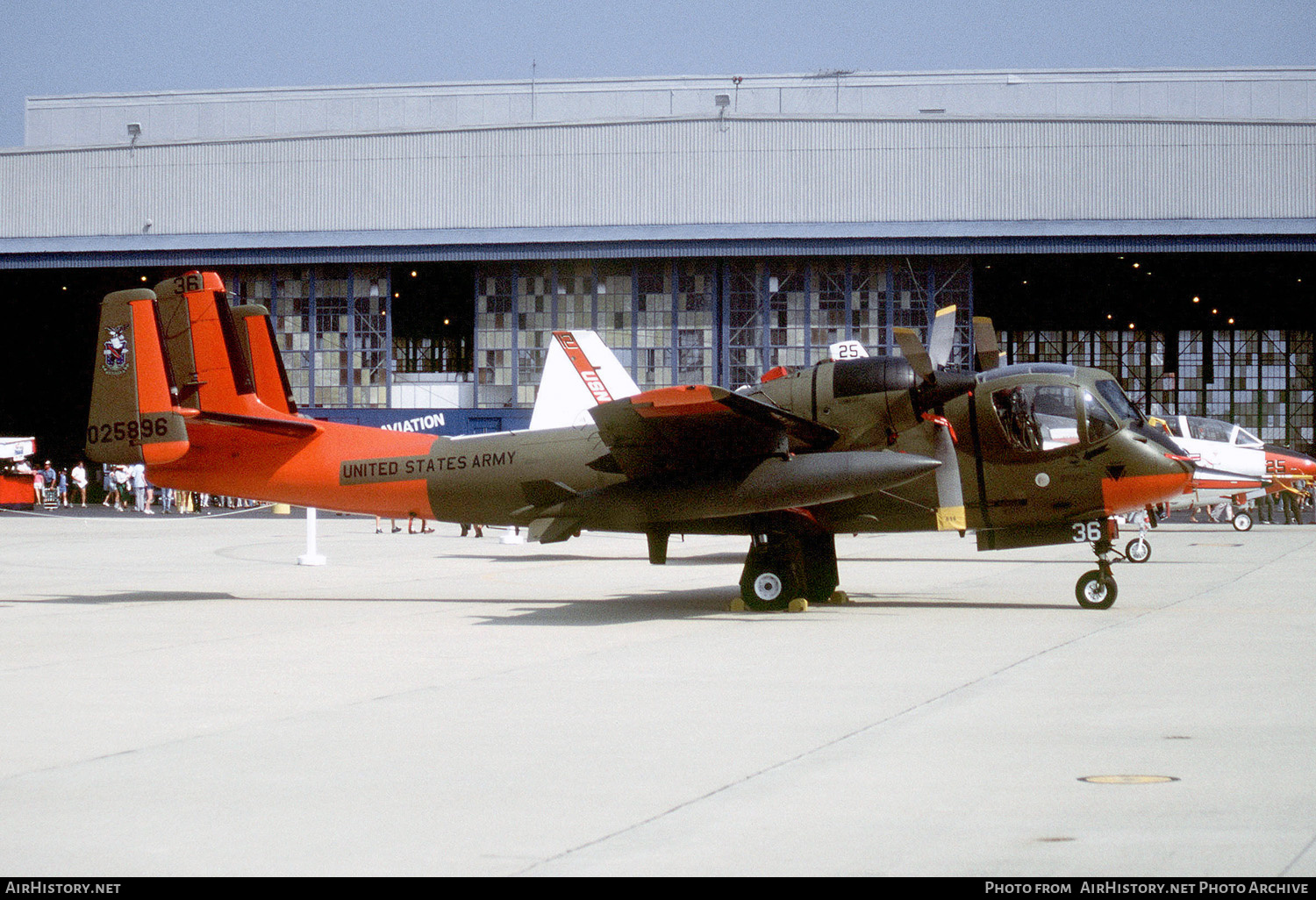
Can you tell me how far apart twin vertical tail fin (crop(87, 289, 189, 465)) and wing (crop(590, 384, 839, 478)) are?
22.3 ft

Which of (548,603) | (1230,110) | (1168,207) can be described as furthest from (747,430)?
(1230,110)

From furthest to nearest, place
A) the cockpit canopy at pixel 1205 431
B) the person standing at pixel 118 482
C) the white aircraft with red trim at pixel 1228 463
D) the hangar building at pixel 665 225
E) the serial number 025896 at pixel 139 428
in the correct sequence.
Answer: the person standing at pixel 118 482
the hangar building at pixel 665 225
the cockpit canopy at pixel 1205 431
the white aircraft with red trim at pixel 1228 463
the serial number 025896 at pixel 139 428

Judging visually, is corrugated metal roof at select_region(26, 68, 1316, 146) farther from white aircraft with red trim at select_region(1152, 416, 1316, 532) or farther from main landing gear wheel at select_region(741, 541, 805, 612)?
main landing gear wheel at select_region(741, 541, 805, 612)

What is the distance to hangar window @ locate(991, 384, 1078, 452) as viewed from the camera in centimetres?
1745

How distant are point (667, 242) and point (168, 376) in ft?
142

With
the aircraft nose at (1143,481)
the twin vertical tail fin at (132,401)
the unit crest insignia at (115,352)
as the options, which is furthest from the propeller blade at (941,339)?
the unit crest insignia at (115,352)

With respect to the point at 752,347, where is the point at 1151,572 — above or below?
below

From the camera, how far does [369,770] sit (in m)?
8.46

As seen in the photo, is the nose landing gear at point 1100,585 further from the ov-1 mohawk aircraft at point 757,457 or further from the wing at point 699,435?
the wing at point 699,435

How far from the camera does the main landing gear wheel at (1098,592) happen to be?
1773 centimetres

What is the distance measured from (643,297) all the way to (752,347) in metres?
5.89

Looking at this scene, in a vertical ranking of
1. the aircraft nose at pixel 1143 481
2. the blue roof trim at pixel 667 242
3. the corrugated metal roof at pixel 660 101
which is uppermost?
the corrugated metal roof at pixel 660 101

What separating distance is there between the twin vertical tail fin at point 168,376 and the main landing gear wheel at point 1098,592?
11221 mm
